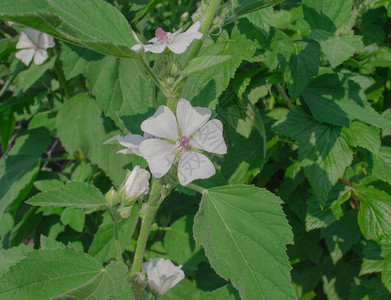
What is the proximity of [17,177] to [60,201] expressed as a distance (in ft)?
4.51

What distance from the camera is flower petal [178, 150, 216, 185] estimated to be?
3.07ft

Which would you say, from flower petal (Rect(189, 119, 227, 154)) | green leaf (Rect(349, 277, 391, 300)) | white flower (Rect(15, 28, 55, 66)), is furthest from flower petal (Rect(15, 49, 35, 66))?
green leaf (Rect(349, 277, 391, 300))

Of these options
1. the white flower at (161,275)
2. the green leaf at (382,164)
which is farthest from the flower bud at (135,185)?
the green leaf at (382,164)

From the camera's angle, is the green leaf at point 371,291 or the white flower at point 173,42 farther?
the green leaf at point 371,291

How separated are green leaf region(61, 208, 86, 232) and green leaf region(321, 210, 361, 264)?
1.28 m

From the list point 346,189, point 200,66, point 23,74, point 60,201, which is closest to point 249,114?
point 346,189

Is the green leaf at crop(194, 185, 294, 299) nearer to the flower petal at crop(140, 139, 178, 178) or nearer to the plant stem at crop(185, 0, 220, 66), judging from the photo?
the flower petal at crop(140, 139, 178, 178)

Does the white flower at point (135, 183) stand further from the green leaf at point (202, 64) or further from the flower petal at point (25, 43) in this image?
the flower petal at point (25, 43)

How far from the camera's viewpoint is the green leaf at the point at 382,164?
160 cm

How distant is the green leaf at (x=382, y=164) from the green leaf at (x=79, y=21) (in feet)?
4.01

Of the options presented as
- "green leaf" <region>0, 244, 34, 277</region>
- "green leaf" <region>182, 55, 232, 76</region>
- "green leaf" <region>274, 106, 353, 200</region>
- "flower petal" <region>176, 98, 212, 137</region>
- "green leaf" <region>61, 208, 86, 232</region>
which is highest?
"green leaf" <region>182, 55, 232, 76</region>

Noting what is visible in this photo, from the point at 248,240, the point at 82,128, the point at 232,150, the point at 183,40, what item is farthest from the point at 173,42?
the point at 82,128

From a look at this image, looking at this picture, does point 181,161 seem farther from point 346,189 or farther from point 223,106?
point 346,189

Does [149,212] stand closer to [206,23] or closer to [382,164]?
[206,23]
